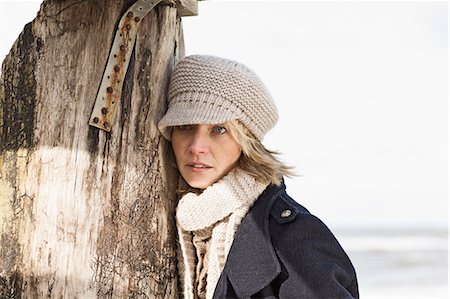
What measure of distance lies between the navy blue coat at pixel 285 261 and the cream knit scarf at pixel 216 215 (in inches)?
1.6

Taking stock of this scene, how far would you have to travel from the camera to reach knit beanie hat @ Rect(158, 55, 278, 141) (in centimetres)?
275

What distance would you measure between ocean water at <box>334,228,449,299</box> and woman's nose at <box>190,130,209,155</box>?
10.8 meters

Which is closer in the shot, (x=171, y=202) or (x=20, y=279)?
(x=20, y=279)

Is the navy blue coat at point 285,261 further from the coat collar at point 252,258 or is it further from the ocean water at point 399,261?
the ocean water at point 399,261

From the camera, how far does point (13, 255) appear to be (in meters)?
2.66

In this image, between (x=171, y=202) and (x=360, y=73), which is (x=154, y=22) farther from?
(x=360, y=73)

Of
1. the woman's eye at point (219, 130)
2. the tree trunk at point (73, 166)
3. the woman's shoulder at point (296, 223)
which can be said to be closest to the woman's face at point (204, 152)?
the woman's eye at point (219, 130)

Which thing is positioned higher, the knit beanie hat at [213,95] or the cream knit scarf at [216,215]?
the knit beanie hat at [213,95]

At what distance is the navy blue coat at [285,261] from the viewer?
103 inches

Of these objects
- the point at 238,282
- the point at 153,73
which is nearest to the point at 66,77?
the point at 153,73

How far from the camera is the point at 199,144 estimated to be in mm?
2779

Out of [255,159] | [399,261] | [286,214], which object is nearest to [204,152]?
[255,159]

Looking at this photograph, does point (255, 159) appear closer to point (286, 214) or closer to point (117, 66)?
point (286, 214)

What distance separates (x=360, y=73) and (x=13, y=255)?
19188 millimetres
